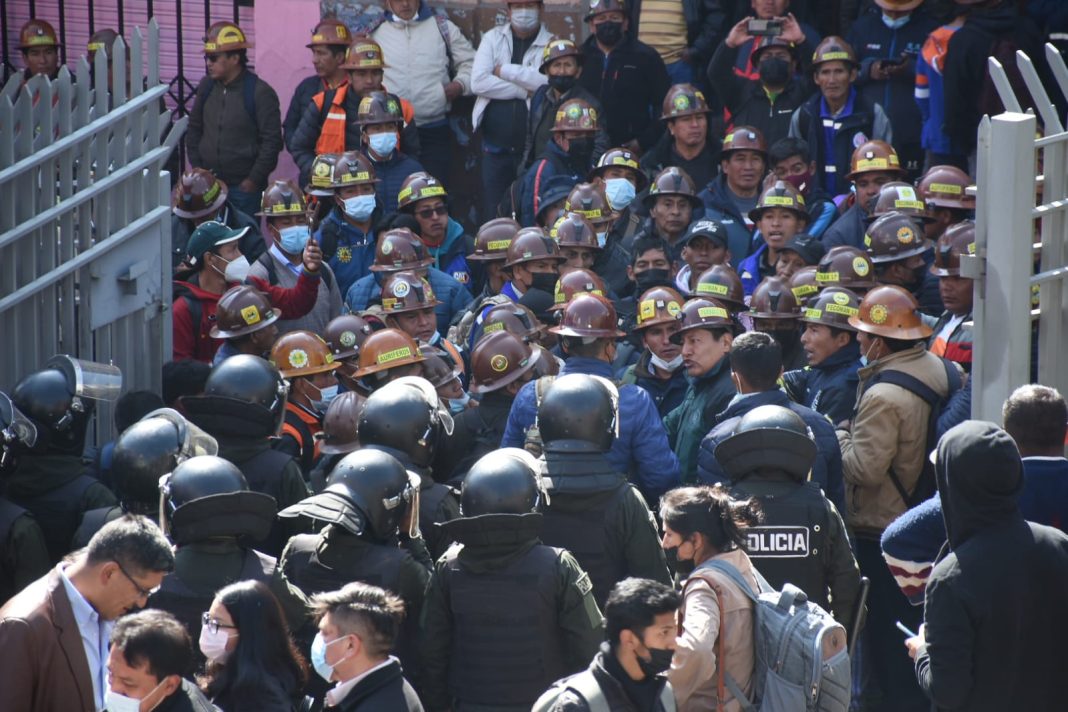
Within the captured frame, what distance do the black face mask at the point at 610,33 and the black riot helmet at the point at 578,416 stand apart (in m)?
6.81

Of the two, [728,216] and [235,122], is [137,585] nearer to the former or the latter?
[728,216]

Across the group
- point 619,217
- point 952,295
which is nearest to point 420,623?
point 952,295

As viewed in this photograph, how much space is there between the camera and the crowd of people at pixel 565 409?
198 inches

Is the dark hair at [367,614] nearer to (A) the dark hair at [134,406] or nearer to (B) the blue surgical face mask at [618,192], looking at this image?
(A) the dark hair at [134,406]

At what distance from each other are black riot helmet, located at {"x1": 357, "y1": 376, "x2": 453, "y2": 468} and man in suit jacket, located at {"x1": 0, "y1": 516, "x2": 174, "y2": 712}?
203 centimetres

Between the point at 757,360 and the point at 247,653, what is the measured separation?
3.11 meters

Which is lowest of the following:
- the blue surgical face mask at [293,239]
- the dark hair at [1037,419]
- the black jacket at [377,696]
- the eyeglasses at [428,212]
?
the blue surgical face mask at [293,239]

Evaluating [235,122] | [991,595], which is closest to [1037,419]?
[991,595]

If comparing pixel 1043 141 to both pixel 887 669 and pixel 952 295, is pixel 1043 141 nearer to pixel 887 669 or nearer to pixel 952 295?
pixel 952 295

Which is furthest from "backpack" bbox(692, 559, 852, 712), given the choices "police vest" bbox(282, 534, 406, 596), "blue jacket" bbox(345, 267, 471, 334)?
"blue jacket" bbox(345, 267, 471, 334)

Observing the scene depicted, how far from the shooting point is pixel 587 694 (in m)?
4.61

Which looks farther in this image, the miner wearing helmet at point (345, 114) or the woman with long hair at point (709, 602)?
the miner wearing helmet at point (345, 114)

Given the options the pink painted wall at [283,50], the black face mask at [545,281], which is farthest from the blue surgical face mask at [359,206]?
the pink painted wall at [283,50]

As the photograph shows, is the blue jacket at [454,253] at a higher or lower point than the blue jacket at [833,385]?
lower
